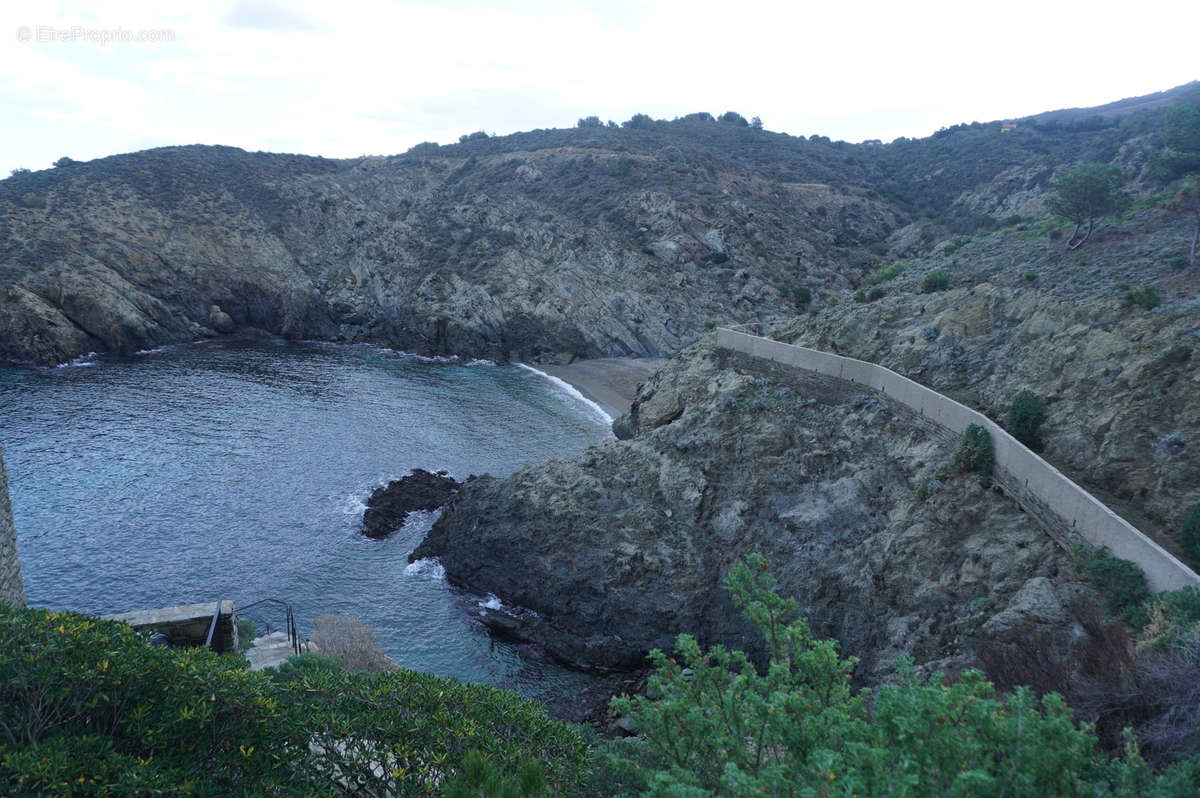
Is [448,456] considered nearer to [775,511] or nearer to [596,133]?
[775,511]

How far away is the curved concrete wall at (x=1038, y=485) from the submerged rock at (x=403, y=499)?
23.6 metres

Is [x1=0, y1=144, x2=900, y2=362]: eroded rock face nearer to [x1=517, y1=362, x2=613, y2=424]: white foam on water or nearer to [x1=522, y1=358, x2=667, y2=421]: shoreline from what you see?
[x1=522, y1=358, x2=667, y2=421]: shoreline

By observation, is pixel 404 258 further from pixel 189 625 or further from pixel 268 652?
pixel 189 625

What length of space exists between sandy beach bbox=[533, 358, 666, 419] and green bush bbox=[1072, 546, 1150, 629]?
145 ft

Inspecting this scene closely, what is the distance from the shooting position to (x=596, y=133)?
13000 cm

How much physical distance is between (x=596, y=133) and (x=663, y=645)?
119424mm

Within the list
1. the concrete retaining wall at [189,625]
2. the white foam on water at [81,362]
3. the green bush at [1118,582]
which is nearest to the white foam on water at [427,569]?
the concrete retaining wall at [189,625]

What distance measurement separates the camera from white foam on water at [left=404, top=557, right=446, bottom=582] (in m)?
33.8

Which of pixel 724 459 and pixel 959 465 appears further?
pixel 724 459

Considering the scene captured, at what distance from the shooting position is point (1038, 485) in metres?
20.4

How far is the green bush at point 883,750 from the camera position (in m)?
7.29

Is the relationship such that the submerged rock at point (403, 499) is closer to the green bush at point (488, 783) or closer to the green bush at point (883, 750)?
the green bush at point (883, 750)

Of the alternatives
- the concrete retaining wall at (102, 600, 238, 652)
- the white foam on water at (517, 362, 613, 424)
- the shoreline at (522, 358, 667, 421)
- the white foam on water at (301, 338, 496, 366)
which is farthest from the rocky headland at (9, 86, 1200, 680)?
the concrete retaining wall at (102, 600, 238, 652)

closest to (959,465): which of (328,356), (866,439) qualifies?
(866,439)
